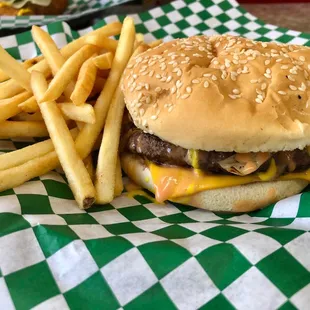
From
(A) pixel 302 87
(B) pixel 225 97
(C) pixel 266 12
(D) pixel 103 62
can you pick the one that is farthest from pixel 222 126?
(C) pixel 266 12

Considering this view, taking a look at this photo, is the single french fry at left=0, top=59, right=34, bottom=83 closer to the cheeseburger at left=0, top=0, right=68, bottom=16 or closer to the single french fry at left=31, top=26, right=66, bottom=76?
the single french fry at left=31, top=26, right=66, bottom=76

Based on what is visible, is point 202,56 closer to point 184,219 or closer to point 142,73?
point 142,73

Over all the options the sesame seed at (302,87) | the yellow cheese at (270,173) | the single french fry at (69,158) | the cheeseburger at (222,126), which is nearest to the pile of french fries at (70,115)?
the single french fry at (69,158)

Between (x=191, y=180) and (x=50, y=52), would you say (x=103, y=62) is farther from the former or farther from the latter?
(x=191, y=180)

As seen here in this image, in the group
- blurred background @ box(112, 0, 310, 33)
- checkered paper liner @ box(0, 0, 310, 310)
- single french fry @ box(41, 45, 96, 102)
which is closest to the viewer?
checkered paper liner @ box(0, 0, 310, 310)

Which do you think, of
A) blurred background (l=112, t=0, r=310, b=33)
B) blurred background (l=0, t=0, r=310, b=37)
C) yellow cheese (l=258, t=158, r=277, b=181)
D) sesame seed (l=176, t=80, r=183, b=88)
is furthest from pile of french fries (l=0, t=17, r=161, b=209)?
blurred background (l=112, t=0, r=310, b=33)

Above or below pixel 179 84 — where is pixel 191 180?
below

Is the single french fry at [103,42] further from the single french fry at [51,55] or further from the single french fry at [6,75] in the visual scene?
the single french fry at [6,75]

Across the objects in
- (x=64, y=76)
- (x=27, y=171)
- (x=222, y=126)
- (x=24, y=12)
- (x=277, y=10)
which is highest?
(x=64, y=76)
